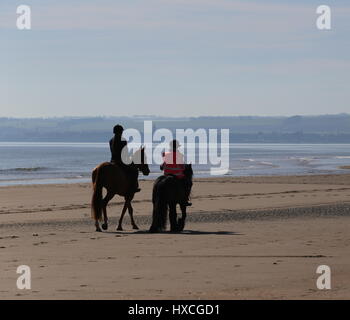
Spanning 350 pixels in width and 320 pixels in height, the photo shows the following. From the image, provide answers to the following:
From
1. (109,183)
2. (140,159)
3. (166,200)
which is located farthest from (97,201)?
(166,200)

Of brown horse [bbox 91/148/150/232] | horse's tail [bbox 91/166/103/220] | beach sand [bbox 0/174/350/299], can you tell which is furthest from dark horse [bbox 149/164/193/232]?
horse's tail [bbox 91/166/103/220]

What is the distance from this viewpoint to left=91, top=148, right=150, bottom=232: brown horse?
800 inches

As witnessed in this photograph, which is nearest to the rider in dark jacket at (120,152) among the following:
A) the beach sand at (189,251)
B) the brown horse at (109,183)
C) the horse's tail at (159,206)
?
the brown horse at (109,183)

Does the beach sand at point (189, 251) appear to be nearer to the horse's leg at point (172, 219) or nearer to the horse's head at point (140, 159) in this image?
the horse's leg at point (172, 219)

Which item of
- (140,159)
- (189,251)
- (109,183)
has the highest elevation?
(140,159)

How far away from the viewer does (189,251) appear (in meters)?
16.4

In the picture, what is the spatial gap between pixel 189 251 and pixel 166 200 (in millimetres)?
3339

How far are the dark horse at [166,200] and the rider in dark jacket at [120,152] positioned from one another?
1.31 meters

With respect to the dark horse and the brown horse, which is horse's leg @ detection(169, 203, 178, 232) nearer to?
the dark horse

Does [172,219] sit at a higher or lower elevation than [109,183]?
lower

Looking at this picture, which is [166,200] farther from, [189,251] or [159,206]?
[189,251]

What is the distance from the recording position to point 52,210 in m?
26.0

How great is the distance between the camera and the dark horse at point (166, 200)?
770 inches
